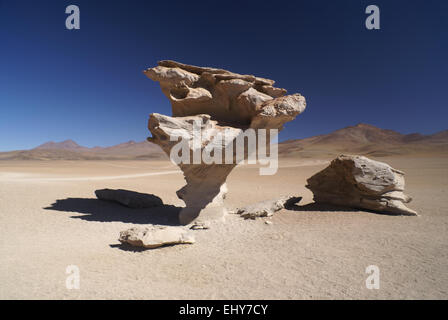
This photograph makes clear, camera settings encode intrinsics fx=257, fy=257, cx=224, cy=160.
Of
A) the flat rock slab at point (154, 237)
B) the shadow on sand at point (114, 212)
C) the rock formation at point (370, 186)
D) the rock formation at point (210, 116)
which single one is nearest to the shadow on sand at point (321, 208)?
the rock formation at point (370, 186)

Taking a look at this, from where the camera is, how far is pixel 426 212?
9391 millimetres

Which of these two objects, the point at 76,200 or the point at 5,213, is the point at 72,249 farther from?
the point at 76,200

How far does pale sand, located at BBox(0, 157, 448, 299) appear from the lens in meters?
4.22

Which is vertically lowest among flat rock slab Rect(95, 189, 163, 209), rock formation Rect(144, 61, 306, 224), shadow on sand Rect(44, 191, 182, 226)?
shadow on sand Rect(44, 191, 182, 226)

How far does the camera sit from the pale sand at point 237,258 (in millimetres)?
4223

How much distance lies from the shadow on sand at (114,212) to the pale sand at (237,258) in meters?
0.14

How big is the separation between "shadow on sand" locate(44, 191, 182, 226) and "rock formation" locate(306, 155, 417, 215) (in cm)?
648

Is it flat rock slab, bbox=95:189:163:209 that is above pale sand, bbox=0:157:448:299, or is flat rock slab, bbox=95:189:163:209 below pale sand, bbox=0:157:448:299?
above

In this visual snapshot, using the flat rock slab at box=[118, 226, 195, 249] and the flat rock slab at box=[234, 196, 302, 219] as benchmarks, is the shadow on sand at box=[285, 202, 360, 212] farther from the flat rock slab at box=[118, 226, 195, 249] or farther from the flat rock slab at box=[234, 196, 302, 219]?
the flat rock slab at box=[118, 226, 195, 249]

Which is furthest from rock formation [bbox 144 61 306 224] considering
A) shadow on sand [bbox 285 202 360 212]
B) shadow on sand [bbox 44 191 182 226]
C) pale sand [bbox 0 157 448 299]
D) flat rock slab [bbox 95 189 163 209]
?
shadow on sand [bbox 285 202 360 212]

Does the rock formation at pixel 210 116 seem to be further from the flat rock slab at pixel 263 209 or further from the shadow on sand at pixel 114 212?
the shadow on sand at pixel 114 212

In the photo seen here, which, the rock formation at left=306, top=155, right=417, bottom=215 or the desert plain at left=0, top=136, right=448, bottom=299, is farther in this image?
the rock formation at left=306, top=155, right=417, bottom=215
